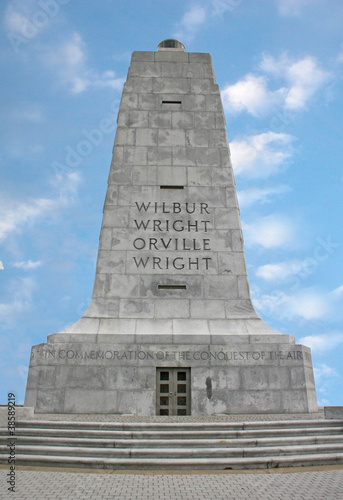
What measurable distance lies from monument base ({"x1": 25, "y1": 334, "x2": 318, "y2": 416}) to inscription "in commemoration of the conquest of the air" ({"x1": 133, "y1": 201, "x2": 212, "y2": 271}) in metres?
2.46

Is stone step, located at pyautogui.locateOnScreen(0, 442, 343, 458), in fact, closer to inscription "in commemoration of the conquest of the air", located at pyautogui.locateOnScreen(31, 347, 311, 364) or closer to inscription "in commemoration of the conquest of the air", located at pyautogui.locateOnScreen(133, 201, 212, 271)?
inscription "in commemoration of the conquest of the air", located at pyautogui.locateOnScreen(31, 347, 311, 364)

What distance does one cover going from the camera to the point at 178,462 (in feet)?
24.6

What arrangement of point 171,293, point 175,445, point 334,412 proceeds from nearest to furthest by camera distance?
point 175,445
point 334,412
point 171,293

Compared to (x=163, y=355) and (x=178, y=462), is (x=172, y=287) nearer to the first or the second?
(x=163, y=355)

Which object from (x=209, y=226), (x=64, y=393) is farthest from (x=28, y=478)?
(x=209, y=226)

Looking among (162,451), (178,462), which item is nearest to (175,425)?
(162,451)

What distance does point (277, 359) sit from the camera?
1265cm

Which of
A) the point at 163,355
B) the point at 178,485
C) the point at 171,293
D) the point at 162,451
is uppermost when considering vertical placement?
the point at 171,293

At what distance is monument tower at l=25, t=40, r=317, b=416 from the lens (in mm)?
12258

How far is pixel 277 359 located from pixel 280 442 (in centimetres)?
442

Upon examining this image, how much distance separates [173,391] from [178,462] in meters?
4.86

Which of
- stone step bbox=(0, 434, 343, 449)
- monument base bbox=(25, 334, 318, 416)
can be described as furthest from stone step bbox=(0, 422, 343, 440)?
monument base bbox=(25, 334, 318, 416)

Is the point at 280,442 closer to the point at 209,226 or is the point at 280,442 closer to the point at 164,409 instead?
the point at 164,409

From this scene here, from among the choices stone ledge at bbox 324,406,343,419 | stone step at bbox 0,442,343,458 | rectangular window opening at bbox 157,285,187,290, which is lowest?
stone step at bbox 0,442,343,458
